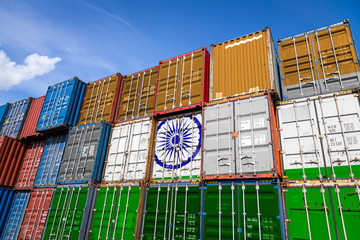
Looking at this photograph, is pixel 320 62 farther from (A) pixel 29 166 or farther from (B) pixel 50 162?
(A) pixel 29 166

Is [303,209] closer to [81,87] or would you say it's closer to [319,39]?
[319,39]

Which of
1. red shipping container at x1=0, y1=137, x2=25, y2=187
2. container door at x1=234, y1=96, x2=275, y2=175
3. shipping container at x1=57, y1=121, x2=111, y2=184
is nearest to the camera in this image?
container door at x1=234, y1=96, x2=275, y2=175

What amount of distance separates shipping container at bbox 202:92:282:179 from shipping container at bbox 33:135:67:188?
34.1 feet

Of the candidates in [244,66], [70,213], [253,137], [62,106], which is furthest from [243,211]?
[62,106]

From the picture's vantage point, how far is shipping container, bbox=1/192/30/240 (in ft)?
49.2

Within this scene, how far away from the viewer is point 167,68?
14641 millimetres

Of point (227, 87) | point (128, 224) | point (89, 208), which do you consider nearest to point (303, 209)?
point (227, 87)

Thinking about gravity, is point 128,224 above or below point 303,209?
below

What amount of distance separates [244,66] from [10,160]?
57.7 feet

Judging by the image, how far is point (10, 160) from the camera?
17.8 metres

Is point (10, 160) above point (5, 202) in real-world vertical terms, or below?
above

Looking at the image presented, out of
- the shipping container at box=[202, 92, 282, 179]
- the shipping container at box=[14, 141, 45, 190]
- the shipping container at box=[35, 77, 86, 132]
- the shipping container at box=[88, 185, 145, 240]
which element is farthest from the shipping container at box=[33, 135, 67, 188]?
the shipping container at box=[202, 92, 282, 179]

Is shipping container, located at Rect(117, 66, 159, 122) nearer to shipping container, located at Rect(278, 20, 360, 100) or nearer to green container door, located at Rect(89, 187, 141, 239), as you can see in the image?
green container door, located at Rect(89, 187, 141, 239)

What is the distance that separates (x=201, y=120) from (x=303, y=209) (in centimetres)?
571
